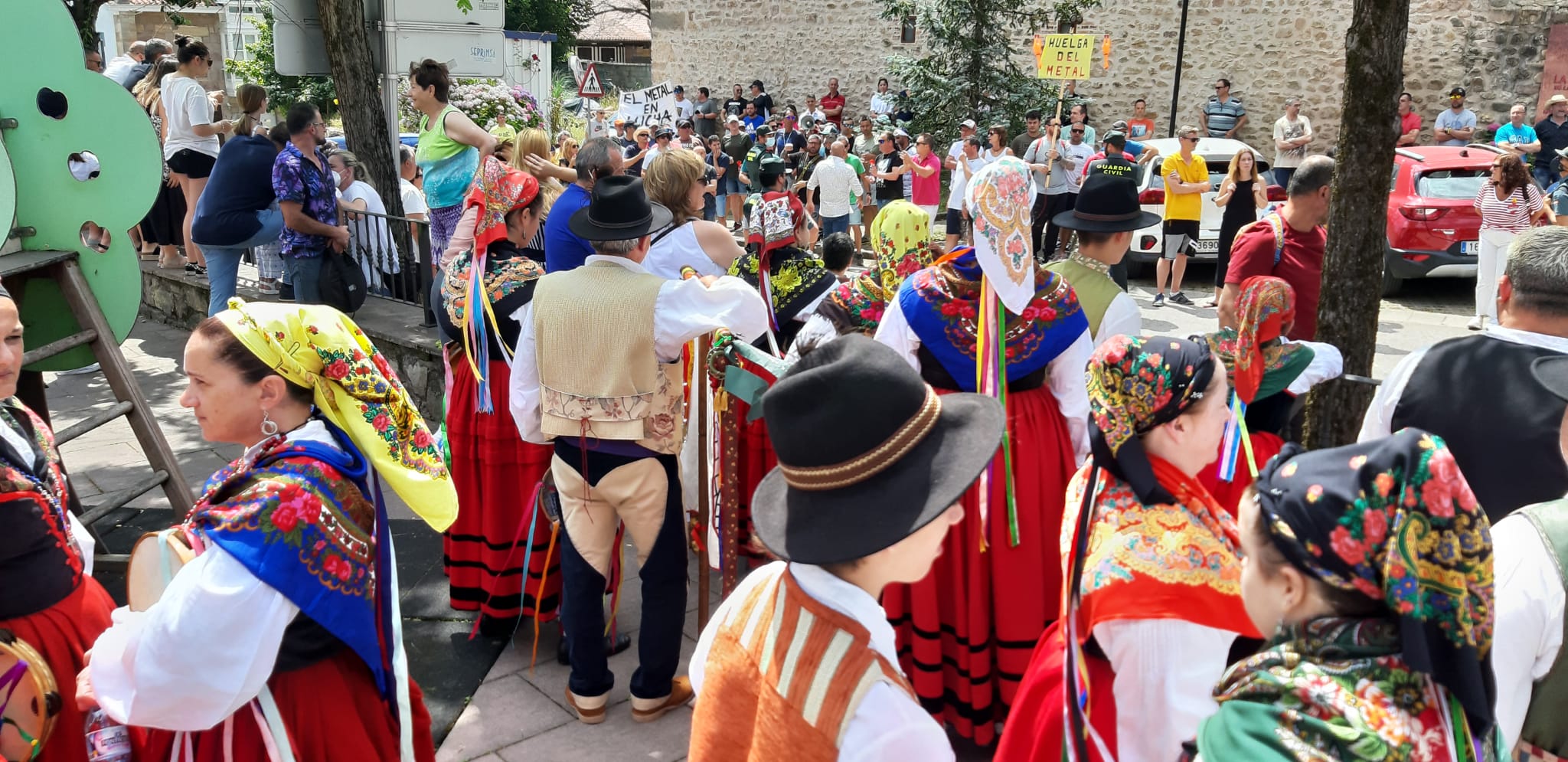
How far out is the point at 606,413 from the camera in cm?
372

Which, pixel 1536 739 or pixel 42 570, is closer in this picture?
pixel 1536 739

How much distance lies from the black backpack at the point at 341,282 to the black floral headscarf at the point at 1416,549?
6731 mm

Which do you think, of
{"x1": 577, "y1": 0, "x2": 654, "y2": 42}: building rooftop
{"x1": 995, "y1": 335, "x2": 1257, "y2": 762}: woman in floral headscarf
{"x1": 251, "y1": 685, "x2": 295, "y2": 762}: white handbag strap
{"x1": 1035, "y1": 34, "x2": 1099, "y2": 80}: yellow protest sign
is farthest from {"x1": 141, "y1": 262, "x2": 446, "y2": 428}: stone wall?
{"x1": 577, "y1": 0, "x2": 654, "y2": 42}: building rooftop

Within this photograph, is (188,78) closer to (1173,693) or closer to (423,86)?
(423,86)

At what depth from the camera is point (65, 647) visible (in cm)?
269

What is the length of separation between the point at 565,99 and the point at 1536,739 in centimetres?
2860

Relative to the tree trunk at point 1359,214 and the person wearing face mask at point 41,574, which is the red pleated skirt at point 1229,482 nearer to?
the tree trunk at point 1359,214

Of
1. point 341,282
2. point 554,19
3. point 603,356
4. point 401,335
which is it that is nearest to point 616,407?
point 603,356

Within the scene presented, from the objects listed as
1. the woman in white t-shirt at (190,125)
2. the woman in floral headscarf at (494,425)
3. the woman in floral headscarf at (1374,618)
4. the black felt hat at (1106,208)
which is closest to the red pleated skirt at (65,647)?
the woman in floral headscarf at (494,425)

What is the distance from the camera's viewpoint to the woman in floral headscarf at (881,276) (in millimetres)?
4676

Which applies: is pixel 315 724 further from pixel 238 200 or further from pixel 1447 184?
pixel 1447 184

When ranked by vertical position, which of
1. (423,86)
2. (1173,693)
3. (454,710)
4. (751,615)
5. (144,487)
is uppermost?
(423,86)

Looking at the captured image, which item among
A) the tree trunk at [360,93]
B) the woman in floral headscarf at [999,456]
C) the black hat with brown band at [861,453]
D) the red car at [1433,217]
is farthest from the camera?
the red car at [1433,217]

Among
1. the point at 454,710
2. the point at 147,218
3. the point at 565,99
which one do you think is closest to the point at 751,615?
the point at 454,710
